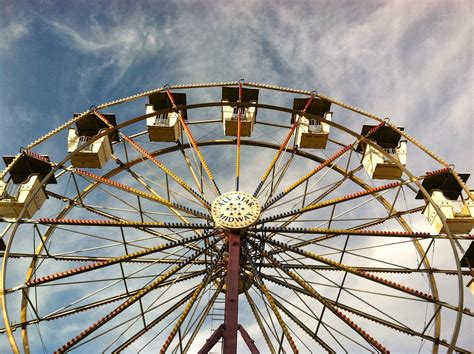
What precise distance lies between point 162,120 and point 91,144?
2717mm

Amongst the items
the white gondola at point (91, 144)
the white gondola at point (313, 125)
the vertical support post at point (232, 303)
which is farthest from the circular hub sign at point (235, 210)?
the white gondola at point (91, 144)

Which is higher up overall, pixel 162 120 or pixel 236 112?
pixel 236 112

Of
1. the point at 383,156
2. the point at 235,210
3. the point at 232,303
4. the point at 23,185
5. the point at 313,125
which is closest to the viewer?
the point at 232,303

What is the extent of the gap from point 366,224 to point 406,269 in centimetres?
198

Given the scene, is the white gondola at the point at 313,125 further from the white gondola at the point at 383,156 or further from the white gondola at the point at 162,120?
the white gondola at the point at 162,120

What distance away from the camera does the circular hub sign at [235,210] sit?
11328 millimetres

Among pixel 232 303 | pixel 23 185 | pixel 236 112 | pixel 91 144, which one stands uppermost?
pixel 236 112

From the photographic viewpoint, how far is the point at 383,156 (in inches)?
616

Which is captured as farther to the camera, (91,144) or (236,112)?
(236,112)

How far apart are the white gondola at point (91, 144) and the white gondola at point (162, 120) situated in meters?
1.40

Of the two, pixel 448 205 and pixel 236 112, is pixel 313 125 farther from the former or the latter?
pixel 448 205

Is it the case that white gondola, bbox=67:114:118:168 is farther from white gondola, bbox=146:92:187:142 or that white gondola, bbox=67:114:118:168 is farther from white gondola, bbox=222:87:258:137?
white gondola, bbox=222:87:258:137

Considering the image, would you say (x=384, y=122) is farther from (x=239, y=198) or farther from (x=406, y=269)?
(x=239, y=198)

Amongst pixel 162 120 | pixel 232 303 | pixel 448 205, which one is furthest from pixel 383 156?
pixel 232 303
